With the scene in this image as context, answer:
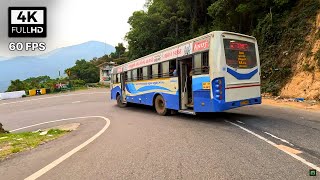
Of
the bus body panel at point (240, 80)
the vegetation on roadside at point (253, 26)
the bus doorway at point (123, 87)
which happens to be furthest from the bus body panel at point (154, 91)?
the vegetation on roadside at point (253, 26)

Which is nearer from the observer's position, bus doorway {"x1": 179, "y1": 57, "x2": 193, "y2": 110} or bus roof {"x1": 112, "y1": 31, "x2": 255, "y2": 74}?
bus roof {"x1": 112, "y1": 31, "x2": 255, "y2": 74}

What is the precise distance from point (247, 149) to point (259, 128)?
301 cm

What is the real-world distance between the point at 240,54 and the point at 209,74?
5.35ft

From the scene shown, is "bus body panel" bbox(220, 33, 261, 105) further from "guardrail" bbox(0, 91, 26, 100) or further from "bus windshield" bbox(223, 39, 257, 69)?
"guardrail" bbox(0, 91, 26, 100)

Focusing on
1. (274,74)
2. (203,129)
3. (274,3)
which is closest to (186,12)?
(274,3)

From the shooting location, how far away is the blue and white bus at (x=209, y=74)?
10.4m

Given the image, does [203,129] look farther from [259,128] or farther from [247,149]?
[247,149]

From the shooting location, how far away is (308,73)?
1889 cm

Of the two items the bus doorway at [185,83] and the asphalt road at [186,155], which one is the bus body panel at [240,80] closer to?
the asphalt road at [186,155]

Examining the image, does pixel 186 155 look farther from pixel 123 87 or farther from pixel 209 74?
pixel 123 87

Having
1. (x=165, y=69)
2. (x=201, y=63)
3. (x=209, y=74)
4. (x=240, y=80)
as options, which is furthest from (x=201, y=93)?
(x=165, y=69)

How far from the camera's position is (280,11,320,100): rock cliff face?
697 inches

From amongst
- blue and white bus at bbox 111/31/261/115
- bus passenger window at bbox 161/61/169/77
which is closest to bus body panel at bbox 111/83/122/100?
blue and white bus at bbox 111/31/261/115

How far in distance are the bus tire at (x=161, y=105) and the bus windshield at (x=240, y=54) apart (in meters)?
4.63
